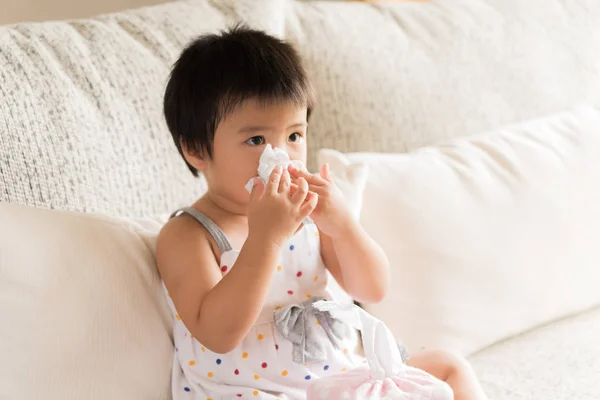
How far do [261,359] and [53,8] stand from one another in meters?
1.11

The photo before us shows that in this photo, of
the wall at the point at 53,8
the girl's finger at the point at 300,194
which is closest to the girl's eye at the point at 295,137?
the girl's finger at the point at 300,194

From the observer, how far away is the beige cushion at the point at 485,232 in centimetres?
134

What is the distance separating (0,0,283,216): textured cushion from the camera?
1116 millimetres

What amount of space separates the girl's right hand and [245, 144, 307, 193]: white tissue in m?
0.02

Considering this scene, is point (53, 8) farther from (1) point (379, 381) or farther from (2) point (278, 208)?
(1) point (379, 381)

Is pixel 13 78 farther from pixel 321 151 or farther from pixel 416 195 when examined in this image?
pixel 416 195

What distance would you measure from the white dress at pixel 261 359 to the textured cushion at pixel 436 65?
467mm

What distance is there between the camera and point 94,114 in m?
1.21

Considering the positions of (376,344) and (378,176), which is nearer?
(376,344)

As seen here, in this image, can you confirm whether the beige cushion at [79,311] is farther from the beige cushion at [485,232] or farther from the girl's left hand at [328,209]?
the beige cushion at [485,232]

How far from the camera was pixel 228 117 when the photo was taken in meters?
1.08

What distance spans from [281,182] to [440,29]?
0.84 metres

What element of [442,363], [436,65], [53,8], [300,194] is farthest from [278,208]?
[53,8]

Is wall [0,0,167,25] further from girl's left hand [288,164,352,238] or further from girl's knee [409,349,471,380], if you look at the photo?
girl's knee [409,349,471,380]
